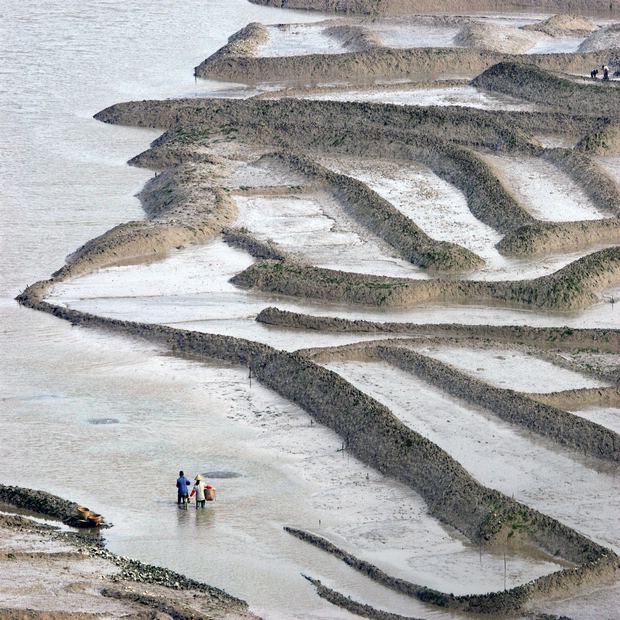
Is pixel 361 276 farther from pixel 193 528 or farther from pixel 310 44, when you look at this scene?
pixel 310 44

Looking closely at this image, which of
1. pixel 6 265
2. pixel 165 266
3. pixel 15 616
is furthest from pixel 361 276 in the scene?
pixel 15 616

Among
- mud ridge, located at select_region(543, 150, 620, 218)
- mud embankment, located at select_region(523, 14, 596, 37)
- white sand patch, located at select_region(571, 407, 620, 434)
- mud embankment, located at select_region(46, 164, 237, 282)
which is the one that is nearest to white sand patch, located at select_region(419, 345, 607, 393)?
white sand patch, located at select_region(571, 407, 620, 434)

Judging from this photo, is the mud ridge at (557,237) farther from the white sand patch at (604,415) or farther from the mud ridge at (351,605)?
the mud ridge at (351,605)

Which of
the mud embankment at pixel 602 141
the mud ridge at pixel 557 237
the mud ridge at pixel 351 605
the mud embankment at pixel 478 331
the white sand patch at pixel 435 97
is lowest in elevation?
Result: the mud ridge at pixel 351 605

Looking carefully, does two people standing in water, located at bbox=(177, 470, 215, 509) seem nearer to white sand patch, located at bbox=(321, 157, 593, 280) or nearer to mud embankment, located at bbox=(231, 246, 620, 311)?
mud embankment, located at bbox=(231, 246, 620, 311)

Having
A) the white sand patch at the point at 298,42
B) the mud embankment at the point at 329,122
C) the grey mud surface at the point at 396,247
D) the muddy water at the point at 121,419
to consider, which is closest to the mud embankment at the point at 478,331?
the grey mud surface at the point at 396,247

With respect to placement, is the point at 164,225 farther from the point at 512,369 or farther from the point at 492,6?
the point at 492,6
